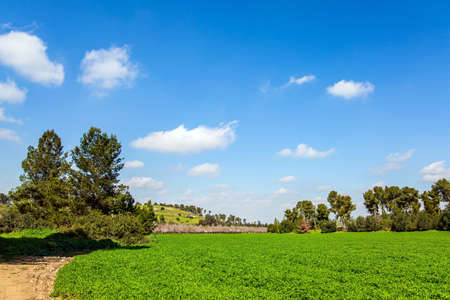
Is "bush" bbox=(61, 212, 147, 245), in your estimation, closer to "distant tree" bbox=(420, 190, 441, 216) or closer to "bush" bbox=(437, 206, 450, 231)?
"bush" bbox=(437, 206, 450, 231)

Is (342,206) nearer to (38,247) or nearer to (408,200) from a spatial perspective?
(408,200)

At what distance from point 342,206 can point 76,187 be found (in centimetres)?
9918

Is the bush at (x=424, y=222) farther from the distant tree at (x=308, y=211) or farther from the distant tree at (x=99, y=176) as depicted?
the distant tree at (x=99, y=176)

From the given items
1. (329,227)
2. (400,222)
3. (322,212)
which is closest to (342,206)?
(322,212)

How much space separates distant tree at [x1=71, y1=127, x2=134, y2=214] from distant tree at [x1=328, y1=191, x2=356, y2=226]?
292ft

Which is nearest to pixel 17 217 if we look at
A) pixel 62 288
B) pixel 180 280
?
pixel 62 288

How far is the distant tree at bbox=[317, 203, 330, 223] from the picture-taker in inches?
4533

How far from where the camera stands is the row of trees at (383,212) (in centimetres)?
7700

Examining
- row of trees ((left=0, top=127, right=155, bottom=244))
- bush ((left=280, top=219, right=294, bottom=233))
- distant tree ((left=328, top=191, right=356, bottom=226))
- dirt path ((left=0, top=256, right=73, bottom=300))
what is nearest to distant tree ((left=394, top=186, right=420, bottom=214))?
distant tree ((left=328, top=191, right=356, bottom=226))

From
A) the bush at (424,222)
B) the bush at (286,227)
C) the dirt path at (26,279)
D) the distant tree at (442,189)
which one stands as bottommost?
the bush at (286,227)

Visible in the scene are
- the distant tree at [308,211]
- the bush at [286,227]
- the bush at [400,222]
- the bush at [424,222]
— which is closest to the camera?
the bush at [424,222]

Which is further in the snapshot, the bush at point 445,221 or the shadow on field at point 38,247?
the bush at point 445,221

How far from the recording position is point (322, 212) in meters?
116

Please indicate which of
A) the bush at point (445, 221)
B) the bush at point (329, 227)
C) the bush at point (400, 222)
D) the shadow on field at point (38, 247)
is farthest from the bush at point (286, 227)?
the shadow on field at point (38, 247)
